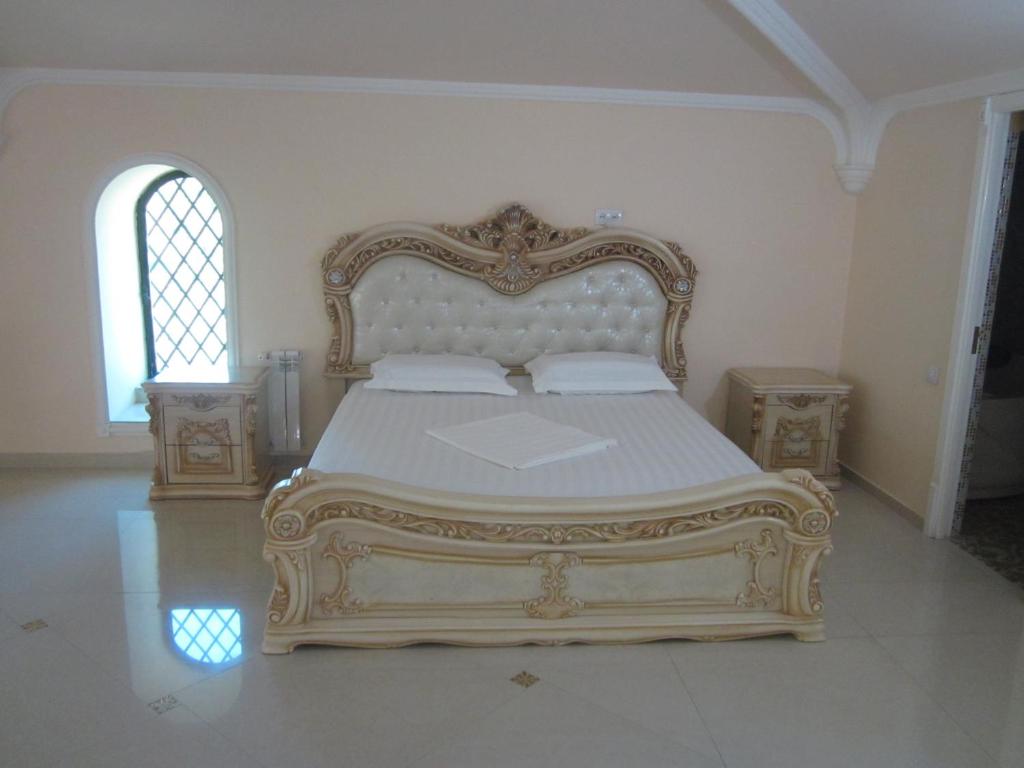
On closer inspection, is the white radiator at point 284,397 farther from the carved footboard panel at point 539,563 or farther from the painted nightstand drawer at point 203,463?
the carved footboard panel at point 539,563

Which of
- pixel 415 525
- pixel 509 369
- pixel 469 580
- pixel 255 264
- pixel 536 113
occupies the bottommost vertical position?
pixel 469 580

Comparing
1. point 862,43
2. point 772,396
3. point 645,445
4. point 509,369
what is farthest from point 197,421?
point 862,43

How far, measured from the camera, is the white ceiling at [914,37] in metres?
2.93

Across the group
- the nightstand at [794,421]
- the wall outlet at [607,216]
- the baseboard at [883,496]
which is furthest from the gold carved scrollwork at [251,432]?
the baseboard at [883,496]

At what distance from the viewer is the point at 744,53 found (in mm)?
3832

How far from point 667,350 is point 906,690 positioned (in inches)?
87.7

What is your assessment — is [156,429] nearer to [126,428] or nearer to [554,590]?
[126,428]

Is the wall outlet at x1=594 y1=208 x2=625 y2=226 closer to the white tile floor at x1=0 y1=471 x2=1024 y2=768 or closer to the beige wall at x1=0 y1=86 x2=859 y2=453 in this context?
the beige wall at x1=0 y1=86 x2=859 y2=453

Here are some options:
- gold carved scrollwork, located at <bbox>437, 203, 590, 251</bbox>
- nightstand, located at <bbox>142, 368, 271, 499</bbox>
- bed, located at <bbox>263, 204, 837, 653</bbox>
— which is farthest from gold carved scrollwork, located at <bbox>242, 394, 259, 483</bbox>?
gold carved scrollwork, located at <bbox>437, 203, 590, 251</bbox>

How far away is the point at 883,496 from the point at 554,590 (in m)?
2.25

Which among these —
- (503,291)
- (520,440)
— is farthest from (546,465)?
(503,291)

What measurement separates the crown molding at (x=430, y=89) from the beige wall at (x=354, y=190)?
38 millimetres

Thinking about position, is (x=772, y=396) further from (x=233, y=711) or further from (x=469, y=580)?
(x=233, y=711)

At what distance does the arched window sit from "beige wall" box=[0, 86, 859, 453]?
3.8 inches
